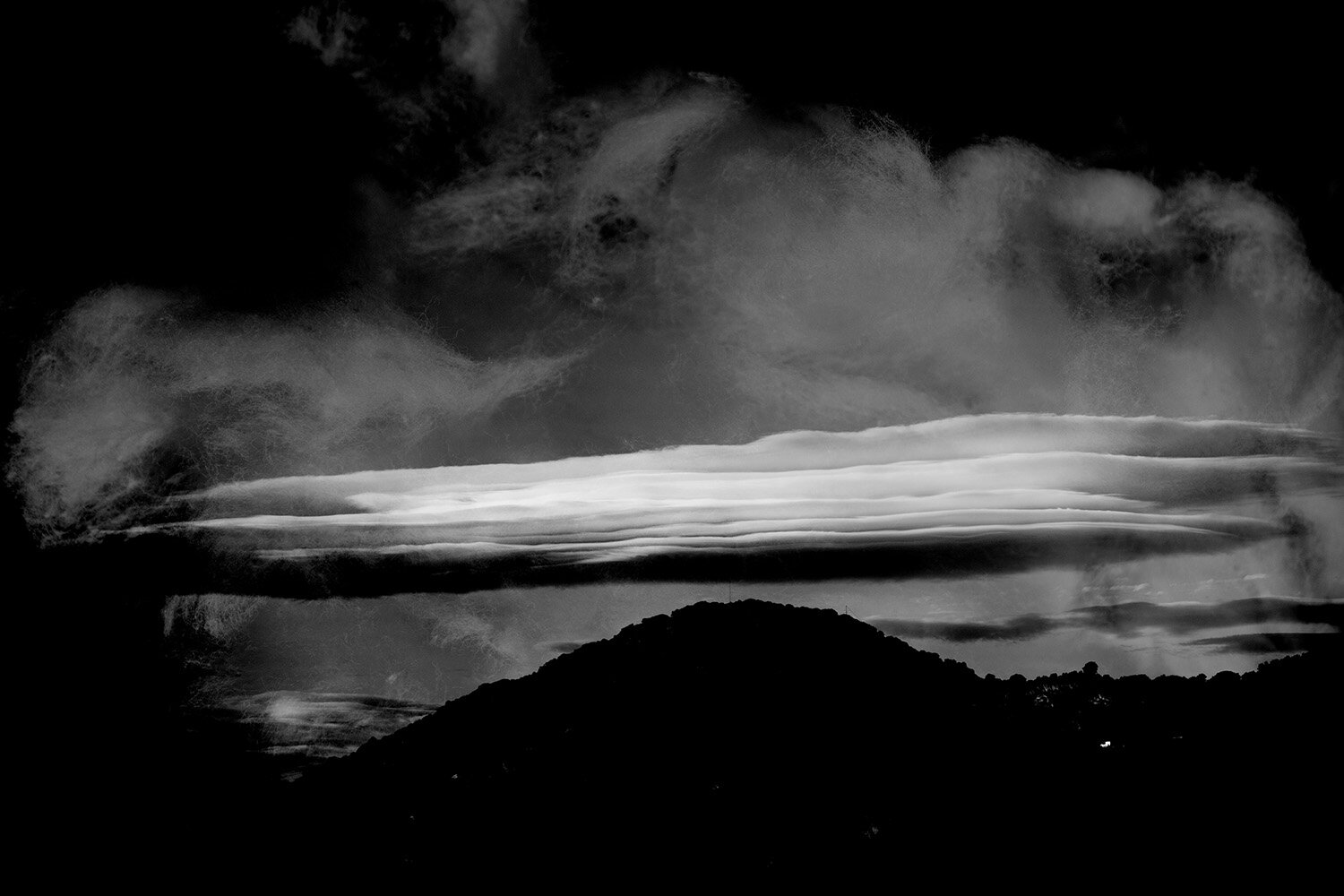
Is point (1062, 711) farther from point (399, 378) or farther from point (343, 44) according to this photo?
point (343, 44)

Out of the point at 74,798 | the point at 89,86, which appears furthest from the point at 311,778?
the point at 89,86

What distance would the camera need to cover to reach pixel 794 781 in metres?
3.09

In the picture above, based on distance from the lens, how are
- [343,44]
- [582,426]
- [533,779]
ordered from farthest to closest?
[582,426] < [343,44] < [533,779]

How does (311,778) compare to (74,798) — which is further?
(74,798)

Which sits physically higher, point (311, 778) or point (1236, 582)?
point (1236, 582)

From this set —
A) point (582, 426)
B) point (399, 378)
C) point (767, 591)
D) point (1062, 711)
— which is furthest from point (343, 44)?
point (1062, 711)

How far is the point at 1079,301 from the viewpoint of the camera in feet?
15.6

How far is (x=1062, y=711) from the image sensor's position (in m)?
3.69

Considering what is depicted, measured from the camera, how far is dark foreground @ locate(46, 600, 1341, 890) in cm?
282

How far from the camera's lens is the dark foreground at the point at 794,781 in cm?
282

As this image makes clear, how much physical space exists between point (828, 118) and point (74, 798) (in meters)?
5.66

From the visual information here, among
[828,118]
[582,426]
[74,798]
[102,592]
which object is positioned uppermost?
[828,118]

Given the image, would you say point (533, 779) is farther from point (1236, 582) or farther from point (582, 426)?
point (1236, 582)

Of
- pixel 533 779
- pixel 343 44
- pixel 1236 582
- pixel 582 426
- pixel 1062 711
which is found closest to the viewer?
pixel 533 779
